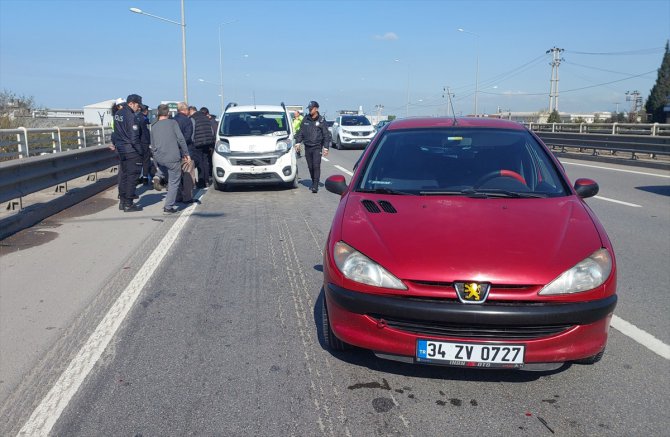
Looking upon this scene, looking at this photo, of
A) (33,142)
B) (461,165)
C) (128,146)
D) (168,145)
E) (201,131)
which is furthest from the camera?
(33,142)

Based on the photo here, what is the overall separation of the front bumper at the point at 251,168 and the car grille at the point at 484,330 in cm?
996

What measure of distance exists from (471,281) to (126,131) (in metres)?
8.27

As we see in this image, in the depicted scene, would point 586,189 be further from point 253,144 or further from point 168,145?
point 253,144

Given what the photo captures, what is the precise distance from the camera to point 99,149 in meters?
14.2

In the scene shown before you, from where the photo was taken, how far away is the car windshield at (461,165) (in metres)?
4.48

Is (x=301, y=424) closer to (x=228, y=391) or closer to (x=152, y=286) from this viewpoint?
(x=228, y=391)

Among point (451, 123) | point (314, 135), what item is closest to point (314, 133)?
point (314, 135)

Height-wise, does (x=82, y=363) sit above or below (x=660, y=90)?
below

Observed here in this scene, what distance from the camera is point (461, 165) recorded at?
188 inches

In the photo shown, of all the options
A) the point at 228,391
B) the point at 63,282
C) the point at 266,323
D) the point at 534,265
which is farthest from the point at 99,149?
the point at 534,265

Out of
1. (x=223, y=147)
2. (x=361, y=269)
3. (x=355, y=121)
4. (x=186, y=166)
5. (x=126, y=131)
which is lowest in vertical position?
(x=361, y=269)

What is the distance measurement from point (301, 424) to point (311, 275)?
3.02m

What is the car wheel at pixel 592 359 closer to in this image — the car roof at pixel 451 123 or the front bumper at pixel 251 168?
the car roof at pixel 451 123

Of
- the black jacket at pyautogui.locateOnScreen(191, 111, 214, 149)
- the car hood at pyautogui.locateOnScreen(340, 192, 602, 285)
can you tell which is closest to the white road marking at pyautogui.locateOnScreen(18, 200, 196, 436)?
the car hood at pyautogui.locateOnScreen(340, 192, 602, 285)
